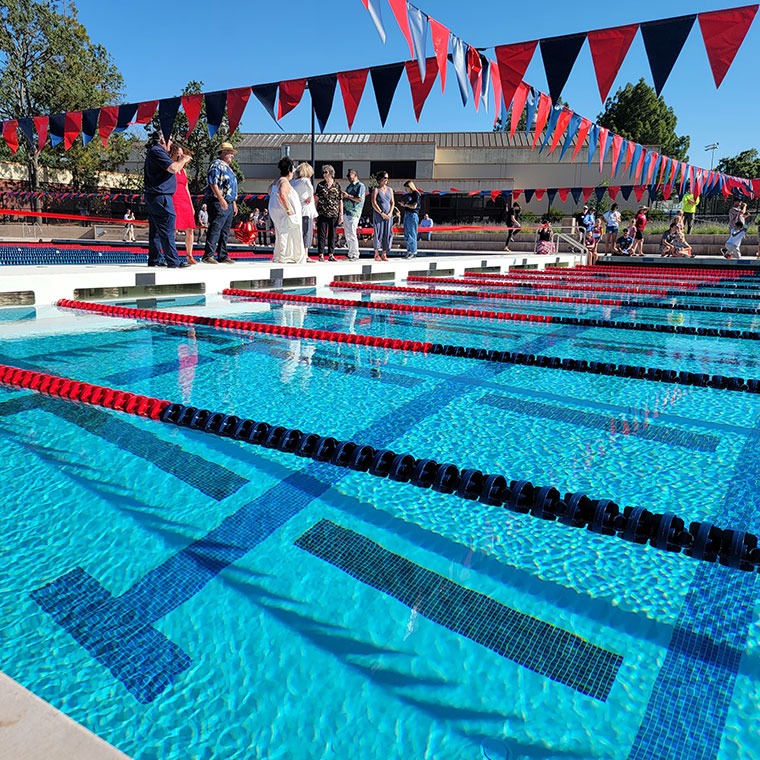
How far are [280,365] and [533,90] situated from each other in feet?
22.6

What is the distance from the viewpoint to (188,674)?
4.60 ft

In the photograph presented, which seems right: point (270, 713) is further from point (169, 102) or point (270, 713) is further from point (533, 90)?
point (169, 102)

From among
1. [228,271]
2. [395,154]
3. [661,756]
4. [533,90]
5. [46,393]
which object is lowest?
[661,756]

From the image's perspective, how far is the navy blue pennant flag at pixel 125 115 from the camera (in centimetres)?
1058

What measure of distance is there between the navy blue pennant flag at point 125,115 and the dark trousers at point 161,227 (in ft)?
15.7

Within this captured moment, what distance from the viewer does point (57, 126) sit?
11.7m

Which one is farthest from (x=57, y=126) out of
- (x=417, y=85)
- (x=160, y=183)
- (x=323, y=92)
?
(x=417, y=85)

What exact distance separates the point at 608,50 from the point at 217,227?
5.33 m

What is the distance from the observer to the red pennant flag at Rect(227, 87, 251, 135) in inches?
370

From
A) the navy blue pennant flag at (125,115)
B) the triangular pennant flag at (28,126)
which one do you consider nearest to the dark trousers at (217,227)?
A: the navy blue pennant flag at (125,115)

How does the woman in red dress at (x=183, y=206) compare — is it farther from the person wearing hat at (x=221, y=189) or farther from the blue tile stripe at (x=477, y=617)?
the blue tile stripe at (x=477, y=617)

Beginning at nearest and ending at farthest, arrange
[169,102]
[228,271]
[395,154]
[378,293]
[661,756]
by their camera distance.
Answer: [661,756]
[228,271]
[378,293]
[169,102]
[395,154]

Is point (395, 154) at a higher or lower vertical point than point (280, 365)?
higher

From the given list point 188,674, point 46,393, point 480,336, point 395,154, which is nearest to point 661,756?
point 188,674
